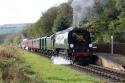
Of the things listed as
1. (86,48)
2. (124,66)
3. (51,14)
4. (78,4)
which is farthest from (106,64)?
(51,14)

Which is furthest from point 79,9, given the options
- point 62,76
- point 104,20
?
point 62,76

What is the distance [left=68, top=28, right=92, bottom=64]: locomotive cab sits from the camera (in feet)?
127

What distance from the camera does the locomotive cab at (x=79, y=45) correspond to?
38562mm

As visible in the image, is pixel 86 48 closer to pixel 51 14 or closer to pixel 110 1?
pixel 110 1

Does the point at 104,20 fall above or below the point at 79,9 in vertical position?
below

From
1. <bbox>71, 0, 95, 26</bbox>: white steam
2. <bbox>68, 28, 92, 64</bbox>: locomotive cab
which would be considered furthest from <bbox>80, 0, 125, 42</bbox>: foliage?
<bbox>68, 28, 92, 64</bbox>: locomotive cab

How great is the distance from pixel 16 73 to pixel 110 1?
41.3 metres

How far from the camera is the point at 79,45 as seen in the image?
129 feet

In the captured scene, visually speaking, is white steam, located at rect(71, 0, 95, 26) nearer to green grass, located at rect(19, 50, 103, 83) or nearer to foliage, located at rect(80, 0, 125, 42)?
foliage, located at rect(80, 0, 125, 42)

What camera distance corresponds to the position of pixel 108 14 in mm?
59406

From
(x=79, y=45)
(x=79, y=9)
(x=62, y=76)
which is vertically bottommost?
(x=62, y=76)

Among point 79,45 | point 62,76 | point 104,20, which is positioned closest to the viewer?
point 62,76

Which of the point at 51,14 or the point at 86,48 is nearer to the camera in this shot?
the point at 86,48

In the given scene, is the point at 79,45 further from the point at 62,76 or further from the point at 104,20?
the point at 104,20
